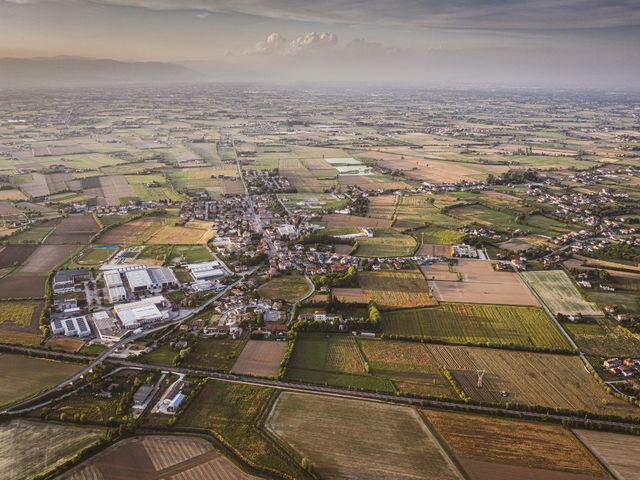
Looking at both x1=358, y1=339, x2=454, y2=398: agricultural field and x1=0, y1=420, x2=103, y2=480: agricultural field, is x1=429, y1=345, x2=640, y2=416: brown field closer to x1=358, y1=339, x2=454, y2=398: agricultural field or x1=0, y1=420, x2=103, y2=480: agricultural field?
x1=358, y1=339, x2=454, y2=398: agricultural field

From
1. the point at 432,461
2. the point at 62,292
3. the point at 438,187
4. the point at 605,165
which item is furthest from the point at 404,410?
the point at 605,165

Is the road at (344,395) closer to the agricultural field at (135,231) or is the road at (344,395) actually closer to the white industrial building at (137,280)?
the white industrial building at (137,280)

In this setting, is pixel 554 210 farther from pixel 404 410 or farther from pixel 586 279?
pixel 404 410

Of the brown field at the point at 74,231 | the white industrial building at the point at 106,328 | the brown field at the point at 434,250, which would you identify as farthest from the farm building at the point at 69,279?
the brown field at the point at 434,250

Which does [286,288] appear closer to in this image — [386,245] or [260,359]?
[260,359]

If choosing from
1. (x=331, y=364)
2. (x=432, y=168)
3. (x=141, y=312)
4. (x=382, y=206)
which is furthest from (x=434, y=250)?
(x=432, y=168)

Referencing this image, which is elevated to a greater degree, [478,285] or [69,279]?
[478,285]
